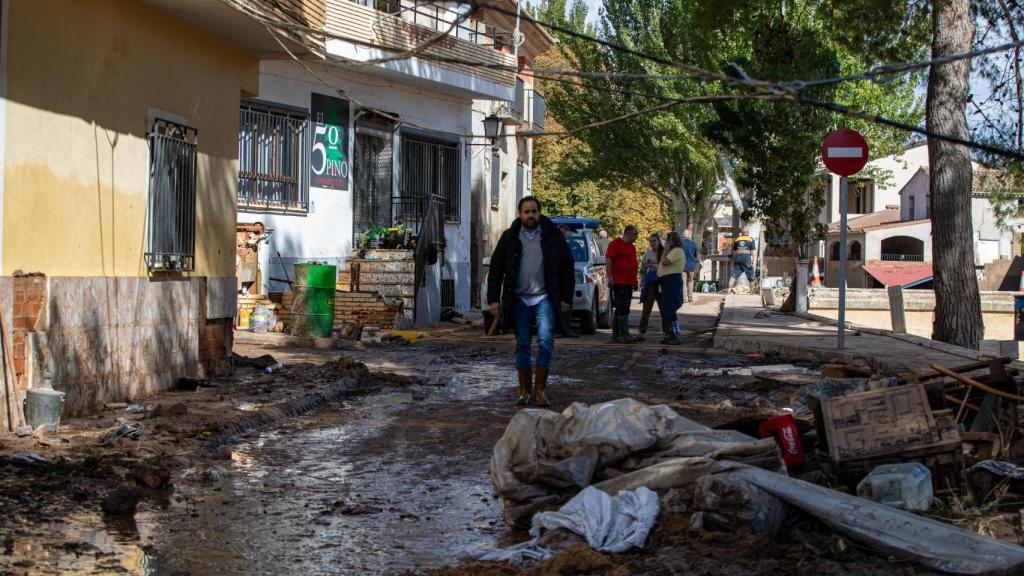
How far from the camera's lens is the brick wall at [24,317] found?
7.80 metres

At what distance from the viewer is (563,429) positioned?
594 cm

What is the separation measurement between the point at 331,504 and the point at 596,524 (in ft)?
5.54

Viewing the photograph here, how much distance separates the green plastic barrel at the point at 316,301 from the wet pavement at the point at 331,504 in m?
6.58

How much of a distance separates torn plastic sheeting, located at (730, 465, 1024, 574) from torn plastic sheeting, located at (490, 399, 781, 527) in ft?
1.64

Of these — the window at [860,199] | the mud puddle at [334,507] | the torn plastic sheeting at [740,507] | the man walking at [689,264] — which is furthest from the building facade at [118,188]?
the window at [860,199]

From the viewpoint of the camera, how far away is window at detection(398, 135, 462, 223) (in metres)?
25.0

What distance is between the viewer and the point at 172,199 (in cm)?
1088

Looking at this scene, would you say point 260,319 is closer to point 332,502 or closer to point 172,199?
point 172,199

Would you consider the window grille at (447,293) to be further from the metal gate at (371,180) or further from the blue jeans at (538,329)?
the blue jeans at (538,329)

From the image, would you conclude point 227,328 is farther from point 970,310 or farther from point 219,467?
point 970,310

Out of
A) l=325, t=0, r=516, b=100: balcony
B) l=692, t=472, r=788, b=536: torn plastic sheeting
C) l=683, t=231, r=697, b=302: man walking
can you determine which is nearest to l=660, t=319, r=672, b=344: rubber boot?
l=325, t=0, r=516, b=100: balcony

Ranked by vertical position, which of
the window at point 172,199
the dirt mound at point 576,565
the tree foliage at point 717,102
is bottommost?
the dirt mound at point 576,565

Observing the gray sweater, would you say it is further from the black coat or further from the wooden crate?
the wooden crate

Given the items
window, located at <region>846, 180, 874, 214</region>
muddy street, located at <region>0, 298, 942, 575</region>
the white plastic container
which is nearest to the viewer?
muddy street, located at <region>0, 298, 942, 575</region>
